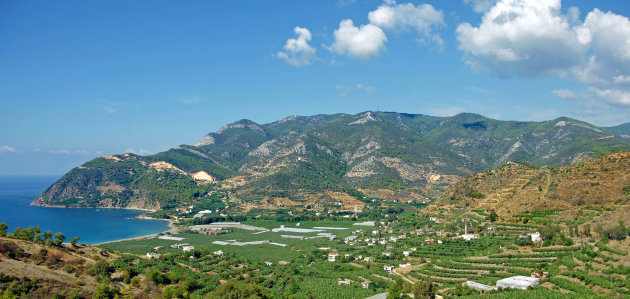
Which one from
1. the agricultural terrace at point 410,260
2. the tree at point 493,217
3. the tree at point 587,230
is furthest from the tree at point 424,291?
the tree at point 493,217

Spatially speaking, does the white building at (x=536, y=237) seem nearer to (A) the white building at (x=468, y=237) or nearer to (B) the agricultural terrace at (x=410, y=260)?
(B) the agricultural terrace at (x=410, y=260)

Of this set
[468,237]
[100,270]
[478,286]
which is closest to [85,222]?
[100,270]

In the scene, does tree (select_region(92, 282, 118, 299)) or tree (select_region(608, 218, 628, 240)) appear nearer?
tree (select_region(92, 282, 118, 299))

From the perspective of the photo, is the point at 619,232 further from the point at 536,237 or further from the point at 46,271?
the point at 46,271

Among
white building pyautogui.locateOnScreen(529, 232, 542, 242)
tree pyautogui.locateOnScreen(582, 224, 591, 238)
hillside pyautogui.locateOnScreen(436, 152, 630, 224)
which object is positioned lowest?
white building pyautogui.locateOnScreen(529, 232, 542, 242)

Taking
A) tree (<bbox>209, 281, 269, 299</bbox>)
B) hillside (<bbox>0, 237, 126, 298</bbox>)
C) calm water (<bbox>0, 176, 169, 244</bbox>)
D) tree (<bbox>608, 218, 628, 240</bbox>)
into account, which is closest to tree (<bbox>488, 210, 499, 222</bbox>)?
tree (<bbox>608, 218, 628, 240</bbox>)

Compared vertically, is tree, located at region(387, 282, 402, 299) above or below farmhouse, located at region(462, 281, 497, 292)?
below

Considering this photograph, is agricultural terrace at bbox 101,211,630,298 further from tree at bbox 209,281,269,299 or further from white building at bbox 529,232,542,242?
tree at bbox 209,281,269,299
